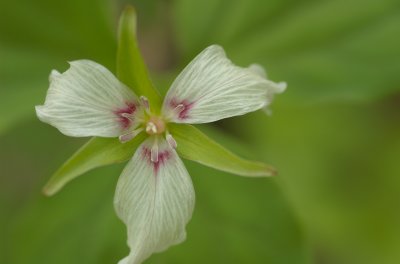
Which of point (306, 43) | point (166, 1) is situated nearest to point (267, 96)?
point (306, 43)

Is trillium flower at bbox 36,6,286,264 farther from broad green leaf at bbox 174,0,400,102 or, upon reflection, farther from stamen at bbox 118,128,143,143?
broad green leaf at bbox 174,0,400,102

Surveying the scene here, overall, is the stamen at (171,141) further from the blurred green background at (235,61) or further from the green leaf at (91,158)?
the blurred green background at (235,61)

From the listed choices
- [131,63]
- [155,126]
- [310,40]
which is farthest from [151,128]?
[310,40]

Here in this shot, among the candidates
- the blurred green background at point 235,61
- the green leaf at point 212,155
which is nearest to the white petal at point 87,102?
the green leaf at point 212,155

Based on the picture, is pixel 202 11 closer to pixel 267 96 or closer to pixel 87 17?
pixel 87 17

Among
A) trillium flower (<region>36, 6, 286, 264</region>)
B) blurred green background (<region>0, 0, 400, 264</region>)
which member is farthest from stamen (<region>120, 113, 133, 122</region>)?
blurred green background (<region>0, 0, 400, 264</region>)

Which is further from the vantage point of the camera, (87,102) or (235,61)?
(235,61)

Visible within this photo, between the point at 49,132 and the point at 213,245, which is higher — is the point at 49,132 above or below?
above

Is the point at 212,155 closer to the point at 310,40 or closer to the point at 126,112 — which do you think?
the point at 126,112
